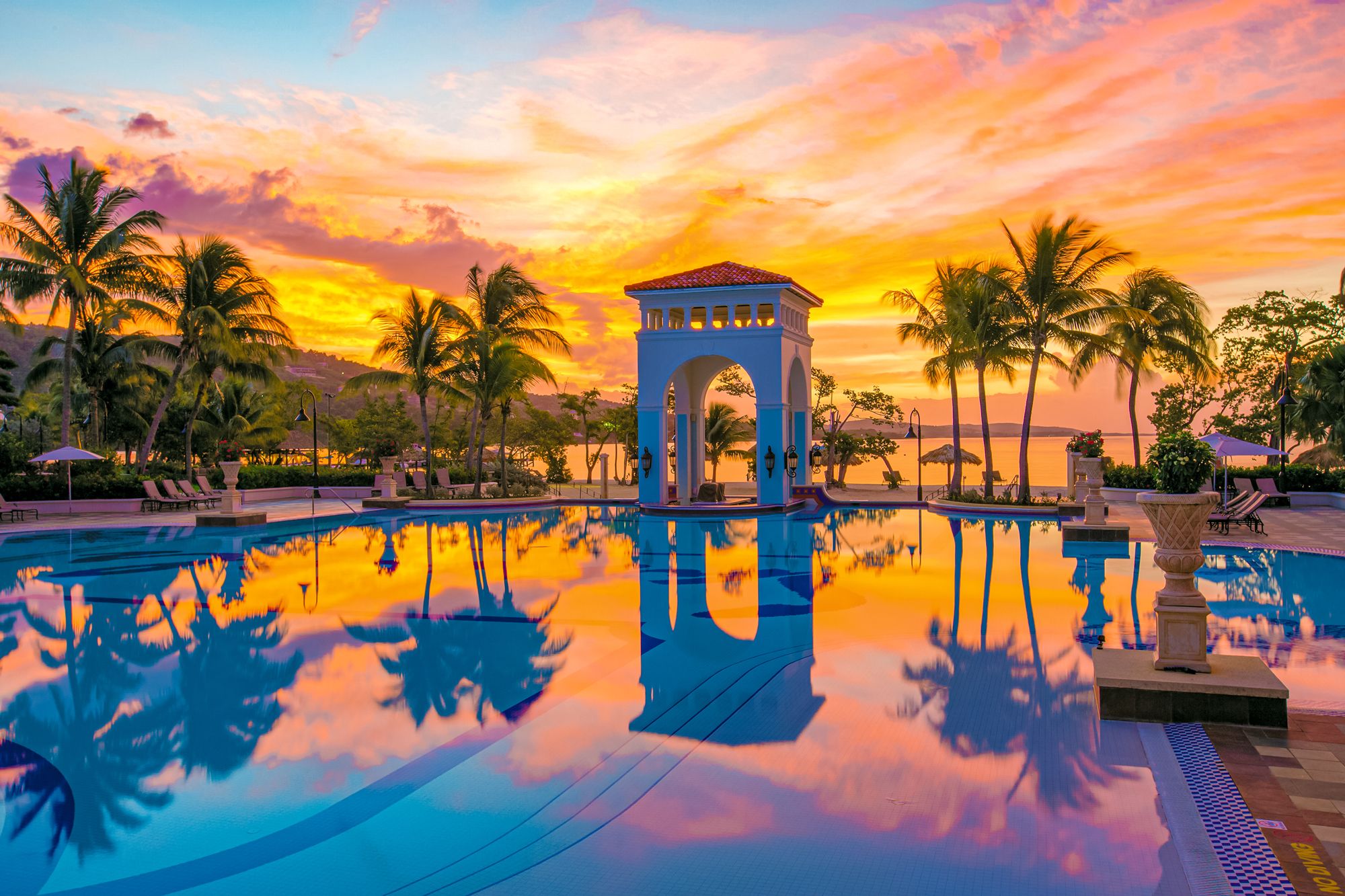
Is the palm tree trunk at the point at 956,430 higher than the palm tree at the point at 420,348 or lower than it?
lower

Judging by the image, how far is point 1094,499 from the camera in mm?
17984

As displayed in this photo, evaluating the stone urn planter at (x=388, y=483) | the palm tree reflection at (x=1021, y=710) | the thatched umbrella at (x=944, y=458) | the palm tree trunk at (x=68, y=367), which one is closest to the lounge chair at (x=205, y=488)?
the palm tree trunk at (x=68, y=367)

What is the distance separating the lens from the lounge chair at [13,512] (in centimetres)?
2402

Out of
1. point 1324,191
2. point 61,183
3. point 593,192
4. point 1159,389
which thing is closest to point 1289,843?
point 1324,191

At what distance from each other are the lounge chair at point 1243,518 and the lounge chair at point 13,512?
30.2 meters

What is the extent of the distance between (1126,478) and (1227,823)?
89.5ft

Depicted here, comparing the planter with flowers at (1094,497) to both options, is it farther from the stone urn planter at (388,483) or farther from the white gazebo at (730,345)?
the stone urn planter at (388,483)

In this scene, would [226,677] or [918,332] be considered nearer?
[226,677]

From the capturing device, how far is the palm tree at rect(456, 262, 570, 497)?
29.0 metres

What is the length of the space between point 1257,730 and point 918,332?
23894 mm

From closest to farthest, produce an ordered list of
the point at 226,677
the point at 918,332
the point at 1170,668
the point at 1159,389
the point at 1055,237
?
the point at 1170,668, the point at 226,677, the point at 1055,237, the point at 918,332, the point at 1159,389

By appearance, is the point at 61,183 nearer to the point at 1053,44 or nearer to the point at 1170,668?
the point at 1053,44

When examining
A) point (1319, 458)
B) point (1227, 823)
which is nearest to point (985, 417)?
point (1319, 458)

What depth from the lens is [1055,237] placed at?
77.5 ft
